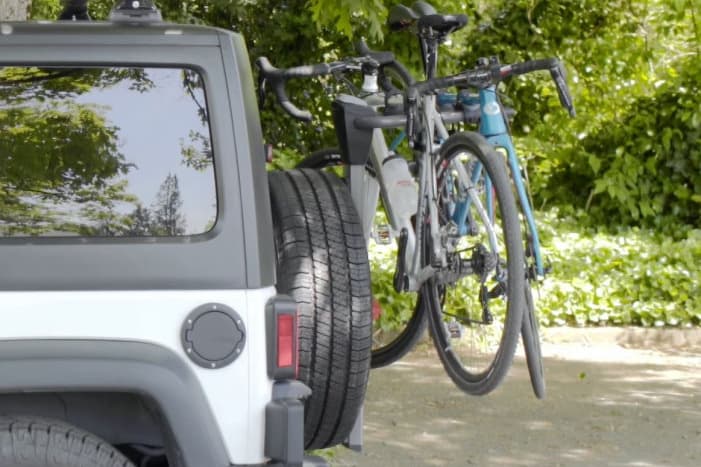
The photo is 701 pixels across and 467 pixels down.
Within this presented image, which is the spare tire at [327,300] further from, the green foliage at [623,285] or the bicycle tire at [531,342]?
the green foliage at [623,285]

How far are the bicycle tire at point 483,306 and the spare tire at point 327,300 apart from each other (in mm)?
754

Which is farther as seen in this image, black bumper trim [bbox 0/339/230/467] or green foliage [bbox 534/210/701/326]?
green foliage [bbox 534/210/701/326]

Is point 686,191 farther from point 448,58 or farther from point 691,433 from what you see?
point 691,433

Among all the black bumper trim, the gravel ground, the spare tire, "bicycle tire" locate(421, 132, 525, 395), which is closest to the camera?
the black bumper trim

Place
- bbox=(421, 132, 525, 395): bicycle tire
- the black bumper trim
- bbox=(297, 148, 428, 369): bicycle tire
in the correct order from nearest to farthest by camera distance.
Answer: the black bumper trim
bbox=(421, 132, 525, 395): bicycle tire
bbox=(297, 148, 428, 369): bicycle tire

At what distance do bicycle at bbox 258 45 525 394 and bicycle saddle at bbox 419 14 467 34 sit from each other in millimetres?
316

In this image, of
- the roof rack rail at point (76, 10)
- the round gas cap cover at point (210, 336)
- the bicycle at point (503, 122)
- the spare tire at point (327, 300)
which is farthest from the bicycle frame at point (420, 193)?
the round gas cap cover at point (210, 336)

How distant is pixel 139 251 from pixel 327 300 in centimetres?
112

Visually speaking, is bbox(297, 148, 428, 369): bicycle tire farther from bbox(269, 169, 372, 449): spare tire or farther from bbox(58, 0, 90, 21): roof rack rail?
bbox(58, 0, 90, 21): roof rack rail

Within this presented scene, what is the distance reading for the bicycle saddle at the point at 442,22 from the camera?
529 centimetres

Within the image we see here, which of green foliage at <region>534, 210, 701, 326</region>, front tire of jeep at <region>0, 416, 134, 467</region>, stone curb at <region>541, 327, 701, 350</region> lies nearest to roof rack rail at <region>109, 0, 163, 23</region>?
→ front tire of jeep at <region>0, 416, 134, 467</region>

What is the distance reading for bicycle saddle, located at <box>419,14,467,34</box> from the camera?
529cm

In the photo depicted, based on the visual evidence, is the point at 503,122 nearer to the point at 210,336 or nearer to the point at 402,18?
the point at 402,18

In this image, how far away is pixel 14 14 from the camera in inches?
254
